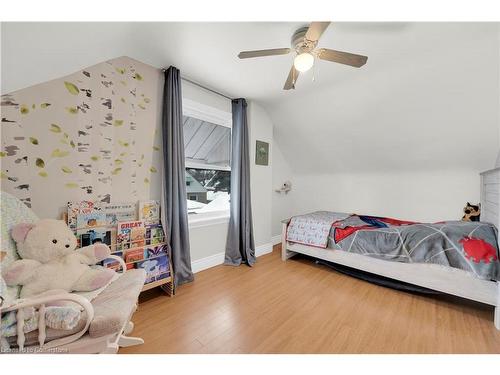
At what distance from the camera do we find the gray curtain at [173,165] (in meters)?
2.14

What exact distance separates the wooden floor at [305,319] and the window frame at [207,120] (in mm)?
688

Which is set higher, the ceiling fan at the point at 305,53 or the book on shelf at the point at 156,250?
the ceiling fan at the point at 305,53

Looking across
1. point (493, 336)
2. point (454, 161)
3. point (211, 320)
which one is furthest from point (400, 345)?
point (454, 161)

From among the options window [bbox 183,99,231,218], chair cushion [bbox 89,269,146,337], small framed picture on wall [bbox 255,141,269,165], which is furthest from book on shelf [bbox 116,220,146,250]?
small framed picture on wall [bbox 255,141,269,165]

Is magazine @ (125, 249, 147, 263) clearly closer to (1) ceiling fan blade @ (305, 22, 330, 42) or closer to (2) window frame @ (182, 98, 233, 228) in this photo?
(2) window frame @ (182, 98, 233, 228)

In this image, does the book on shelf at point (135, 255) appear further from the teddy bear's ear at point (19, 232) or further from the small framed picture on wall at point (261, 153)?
the small framed picture on wall at point (261, 153)

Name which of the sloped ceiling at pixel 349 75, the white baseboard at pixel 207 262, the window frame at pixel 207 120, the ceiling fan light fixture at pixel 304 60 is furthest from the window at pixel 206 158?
the ceiling fan light fixture at pixel 304 60

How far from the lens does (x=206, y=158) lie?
290 centimetres

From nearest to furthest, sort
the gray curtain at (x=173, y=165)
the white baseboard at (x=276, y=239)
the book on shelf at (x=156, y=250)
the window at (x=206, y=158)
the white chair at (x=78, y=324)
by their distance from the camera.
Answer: the white chair at (x=78, y=324) < the book on shelf at (x=156, y=250) < the gray curtain at (x=173, y=165) < the window at (x=206, y=158) < the white baseboard at (x=276, y=239)

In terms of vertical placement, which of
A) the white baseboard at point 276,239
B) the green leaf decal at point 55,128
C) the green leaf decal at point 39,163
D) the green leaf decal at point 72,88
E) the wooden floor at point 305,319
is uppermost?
the green leaf decal at point 72,88

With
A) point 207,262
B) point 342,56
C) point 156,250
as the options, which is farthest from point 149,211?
point 342,56

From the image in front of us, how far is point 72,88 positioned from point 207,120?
1388 millimetres

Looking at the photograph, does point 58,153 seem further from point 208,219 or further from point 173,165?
point 208,219

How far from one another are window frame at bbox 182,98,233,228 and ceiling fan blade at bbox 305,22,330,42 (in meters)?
1.56
